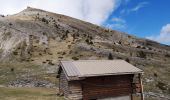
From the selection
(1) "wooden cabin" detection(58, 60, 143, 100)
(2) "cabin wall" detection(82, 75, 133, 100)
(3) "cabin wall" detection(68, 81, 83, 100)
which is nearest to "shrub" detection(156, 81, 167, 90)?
(1) "wooden cabin" detection(58, 60, 143, 100)

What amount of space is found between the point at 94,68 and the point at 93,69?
29 centimetres

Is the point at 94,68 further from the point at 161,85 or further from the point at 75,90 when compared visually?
the point at 161,85

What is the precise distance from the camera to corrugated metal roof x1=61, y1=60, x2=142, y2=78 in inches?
1113

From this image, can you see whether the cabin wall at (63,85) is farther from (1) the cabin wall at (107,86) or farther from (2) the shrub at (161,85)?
(2) the shrub at (161,85)

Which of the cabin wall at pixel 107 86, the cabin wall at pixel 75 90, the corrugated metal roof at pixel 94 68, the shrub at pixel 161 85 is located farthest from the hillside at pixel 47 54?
the cabin wall at pixel 75 90

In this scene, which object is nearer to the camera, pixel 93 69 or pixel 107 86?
pixel 93 69

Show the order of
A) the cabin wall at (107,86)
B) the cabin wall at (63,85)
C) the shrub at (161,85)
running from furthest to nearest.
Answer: the shrub at (161,85) → the cabin wall at (63,85) → the cabin wall at (107,86)

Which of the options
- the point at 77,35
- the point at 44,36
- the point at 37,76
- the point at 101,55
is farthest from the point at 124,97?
the point at 77,35

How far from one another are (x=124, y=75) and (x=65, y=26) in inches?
2424

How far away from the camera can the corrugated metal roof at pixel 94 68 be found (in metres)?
28.3

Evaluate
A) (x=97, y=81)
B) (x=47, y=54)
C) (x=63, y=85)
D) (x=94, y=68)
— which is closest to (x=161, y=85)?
(x=97, y=81)

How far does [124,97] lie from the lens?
102ft

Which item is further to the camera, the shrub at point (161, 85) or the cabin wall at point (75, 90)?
the shrub at point (161, 85)

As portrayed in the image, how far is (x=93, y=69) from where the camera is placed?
29.4 metres
